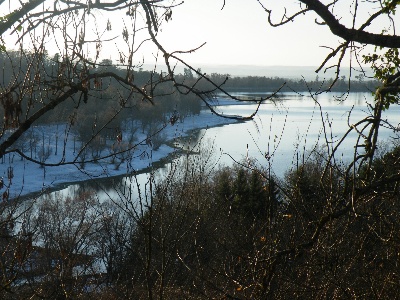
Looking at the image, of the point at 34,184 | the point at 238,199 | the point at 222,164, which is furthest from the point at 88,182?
the point at 238,199

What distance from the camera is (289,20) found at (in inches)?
75.9

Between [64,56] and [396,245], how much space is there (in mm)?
2160

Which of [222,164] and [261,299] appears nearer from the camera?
[261,299]

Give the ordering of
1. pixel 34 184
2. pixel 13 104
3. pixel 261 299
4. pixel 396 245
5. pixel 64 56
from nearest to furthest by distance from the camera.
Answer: pixel 13 104, pixel 64 56, pixel 261 299, pixel 396 245, pixel 34 184

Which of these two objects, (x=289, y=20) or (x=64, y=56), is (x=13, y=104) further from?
(x=289, y=20)

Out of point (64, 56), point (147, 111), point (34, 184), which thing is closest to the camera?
point (64, 56)

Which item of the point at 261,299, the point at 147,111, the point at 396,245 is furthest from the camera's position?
the point at 147,111

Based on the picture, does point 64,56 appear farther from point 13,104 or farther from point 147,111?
point 147,111

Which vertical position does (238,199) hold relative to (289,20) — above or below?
below

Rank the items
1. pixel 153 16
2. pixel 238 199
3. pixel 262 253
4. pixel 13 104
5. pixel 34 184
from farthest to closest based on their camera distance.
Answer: pixel 34 184 < pixel 238 199 < pixel 262 253 < pixel 153 16 < pixel 13 104

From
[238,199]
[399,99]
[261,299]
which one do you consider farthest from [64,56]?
[238,199]

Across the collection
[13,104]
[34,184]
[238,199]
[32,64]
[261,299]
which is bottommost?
[34,184]

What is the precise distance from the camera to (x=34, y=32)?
6.71 ft

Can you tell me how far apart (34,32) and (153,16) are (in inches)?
21.0
